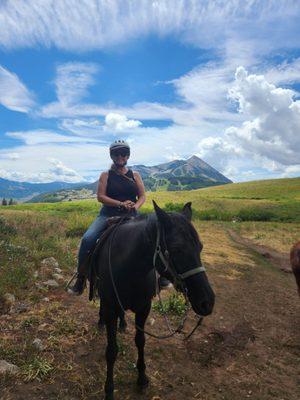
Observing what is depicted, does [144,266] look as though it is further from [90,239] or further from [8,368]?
[8,368]

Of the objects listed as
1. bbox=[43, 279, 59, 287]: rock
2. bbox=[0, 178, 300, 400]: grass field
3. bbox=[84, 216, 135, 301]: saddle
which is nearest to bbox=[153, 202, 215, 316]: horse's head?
bbox=[84, 216, 135, 301]: saddle

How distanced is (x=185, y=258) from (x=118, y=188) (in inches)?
117

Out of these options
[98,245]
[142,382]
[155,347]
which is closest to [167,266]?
[98,245]

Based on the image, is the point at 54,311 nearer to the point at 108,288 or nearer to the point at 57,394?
the point at 57,394

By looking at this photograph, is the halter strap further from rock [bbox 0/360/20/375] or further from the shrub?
the shrub

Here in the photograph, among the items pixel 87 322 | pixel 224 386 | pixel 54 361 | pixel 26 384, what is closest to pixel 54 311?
pixel 87 322

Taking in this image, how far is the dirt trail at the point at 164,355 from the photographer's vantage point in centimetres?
574

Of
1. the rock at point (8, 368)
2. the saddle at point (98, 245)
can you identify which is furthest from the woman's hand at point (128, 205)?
the rock at point (8, 368)

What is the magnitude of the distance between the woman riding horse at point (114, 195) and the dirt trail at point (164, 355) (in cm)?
126

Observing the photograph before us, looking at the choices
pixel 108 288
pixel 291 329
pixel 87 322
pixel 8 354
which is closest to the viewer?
pixel 108 288

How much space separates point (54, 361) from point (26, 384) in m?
0.78

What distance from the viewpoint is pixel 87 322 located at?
25.7 feet

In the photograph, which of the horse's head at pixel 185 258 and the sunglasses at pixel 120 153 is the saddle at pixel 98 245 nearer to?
the sunglasses at pixel 120 153

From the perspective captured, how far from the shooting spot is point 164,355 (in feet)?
22.9
